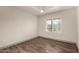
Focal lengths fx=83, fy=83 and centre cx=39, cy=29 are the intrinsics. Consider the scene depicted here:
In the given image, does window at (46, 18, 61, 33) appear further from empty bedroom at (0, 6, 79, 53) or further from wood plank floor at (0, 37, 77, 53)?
wood plank floor at (0, 37, 77, 53)

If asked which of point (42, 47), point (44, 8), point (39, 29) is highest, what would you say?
point (44, 8)

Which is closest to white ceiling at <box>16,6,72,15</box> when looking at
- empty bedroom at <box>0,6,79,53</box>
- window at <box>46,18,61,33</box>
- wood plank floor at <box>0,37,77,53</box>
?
empty bedroom at <box>0,6,79,53</box>

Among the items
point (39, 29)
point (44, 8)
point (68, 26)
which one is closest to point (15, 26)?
point (39, 29)

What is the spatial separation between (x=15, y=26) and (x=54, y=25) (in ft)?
2.18

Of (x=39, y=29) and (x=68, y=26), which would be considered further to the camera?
(x=39, y=29)

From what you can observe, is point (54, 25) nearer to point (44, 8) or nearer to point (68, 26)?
point (68, 26)

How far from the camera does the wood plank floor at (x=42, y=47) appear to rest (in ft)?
4.45

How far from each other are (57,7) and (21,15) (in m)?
0.61

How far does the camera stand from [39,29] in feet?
4.81

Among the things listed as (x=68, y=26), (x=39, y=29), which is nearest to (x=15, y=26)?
(x=39, y=29)

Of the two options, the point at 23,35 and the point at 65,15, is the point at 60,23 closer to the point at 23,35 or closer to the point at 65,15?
the point at 65,15

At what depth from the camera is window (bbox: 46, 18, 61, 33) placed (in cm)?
142

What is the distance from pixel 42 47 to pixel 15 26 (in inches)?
22.3

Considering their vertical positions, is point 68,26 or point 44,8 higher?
point 44,8
